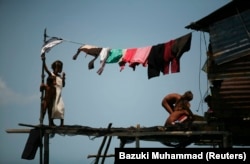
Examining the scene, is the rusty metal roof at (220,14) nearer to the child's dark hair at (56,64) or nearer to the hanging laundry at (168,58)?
the hanging laundry at (168,58)

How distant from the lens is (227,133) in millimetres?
11789

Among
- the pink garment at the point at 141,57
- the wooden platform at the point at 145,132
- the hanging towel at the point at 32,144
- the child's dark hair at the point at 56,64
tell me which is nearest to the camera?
the wooden platform at the point at 145,132

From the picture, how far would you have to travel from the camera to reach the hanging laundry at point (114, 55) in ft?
51.4

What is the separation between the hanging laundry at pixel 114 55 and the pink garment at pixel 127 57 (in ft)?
0.57

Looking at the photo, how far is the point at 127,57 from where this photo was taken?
15.4 metres

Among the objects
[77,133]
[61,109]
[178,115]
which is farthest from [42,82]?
[178,115]

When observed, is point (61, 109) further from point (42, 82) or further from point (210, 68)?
point (210, 68)

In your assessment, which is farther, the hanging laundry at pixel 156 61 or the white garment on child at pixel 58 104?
the hanging laundry at pixel 156 61

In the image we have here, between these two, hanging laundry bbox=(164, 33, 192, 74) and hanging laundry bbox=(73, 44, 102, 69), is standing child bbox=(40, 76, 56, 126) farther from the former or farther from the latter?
hanging laundry bbox=(164, 33, 192, 74)

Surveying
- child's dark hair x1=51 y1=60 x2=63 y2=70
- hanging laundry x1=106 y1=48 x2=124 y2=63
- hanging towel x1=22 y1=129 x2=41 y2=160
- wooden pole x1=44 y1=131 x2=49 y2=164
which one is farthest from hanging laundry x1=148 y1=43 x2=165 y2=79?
hanging towel x1=22 y1=129 x2=41 y2=160

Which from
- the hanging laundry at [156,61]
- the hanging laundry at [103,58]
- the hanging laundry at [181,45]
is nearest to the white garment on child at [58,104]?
the hanging laundry at [103,58]

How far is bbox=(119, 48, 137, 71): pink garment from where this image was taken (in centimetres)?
1535

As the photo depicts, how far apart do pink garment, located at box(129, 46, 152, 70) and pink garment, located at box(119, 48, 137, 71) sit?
0.19 m

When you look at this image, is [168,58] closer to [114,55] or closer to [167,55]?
[167,55]
